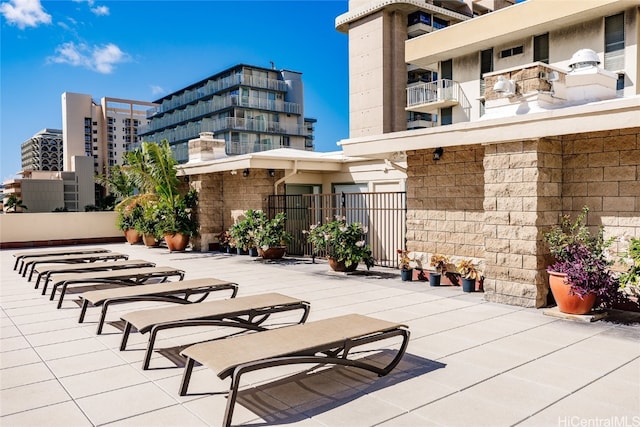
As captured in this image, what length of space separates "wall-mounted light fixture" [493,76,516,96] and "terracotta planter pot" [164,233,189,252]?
1133 centimetres

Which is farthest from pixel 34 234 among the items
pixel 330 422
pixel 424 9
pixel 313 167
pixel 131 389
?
pixel 424 9

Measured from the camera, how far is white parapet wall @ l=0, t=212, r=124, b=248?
18.8 meters

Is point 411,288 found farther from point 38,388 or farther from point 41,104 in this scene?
point 41,104

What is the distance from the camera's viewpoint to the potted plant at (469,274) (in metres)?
8.73

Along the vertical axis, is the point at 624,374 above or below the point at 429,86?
below

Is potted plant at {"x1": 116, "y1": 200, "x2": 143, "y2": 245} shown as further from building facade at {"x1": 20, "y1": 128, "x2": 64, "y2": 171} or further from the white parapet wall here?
building facade at {"x1": 20, "y1": 128, "x2": 64, "y2": 171}

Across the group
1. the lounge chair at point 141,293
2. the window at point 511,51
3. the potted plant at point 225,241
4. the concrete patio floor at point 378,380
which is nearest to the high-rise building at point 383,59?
the window at point 511,51

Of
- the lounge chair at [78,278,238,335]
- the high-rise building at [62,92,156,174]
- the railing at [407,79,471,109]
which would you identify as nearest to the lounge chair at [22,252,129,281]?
the lounge chair at [78,278,238,335]

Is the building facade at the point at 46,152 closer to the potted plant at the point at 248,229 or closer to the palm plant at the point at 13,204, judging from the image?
the palm plant at the point at 13,204

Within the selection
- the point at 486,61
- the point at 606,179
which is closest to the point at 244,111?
the point at 486,61

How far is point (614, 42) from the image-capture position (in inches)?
733

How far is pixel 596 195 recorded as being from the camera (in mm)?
7422

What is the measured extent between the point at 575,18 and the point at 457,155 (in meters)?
13.8

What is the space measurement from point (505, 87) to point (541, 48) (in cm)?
1551
